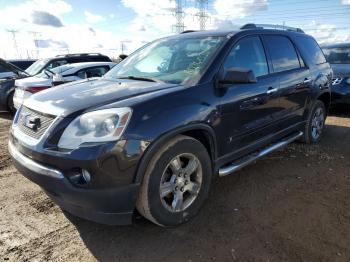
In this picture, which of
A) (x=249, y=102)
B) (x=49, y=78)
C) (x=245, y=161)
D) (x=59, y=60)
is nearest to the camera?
(x=249, y=102)

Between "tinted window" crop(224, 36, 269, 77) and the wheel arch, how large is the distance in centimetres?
78

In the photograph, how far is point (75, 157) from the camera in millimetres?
2555

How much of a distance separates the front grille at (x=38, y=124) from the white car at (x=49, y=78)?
4.29 metres

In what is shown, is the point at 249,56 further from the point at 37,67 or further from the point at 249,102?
the point at 37,67

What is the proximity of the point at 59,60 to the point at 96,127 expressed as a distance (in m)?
9.14

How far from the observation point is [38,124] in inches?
115

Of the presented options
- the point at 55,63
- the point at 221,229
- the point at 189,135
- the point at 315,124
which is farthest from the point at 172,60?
the point at 55,63

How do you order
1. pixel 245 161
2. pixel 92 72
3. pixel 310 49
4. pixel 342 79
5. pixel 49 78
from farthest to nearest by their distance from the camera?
pixel 92 72 → pixel 49 78 → pixel 342 79 → pixel 310 49 → pixel 245 161

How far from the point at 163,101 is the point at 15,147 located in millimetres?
1520

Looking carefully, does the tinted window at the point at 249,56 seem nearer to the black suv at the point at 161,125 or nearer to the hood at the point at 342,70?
the black suv at the point at 161,125

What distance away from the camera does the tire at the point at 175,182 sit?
111 inches

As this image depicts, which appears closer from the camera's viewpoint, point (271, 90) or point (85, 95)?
point (85, 95)

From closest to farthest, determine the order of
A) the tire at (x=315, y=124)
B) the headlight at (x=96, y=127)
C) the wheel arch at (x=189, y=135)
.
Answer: the headlight at (x=96, y=127) → the wheel arch at (x=189, y=135) → the tire at (x=315, y=124)

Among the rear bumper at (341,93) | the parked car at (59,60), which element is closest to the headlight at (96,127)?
the rear bumper at (341,93)
